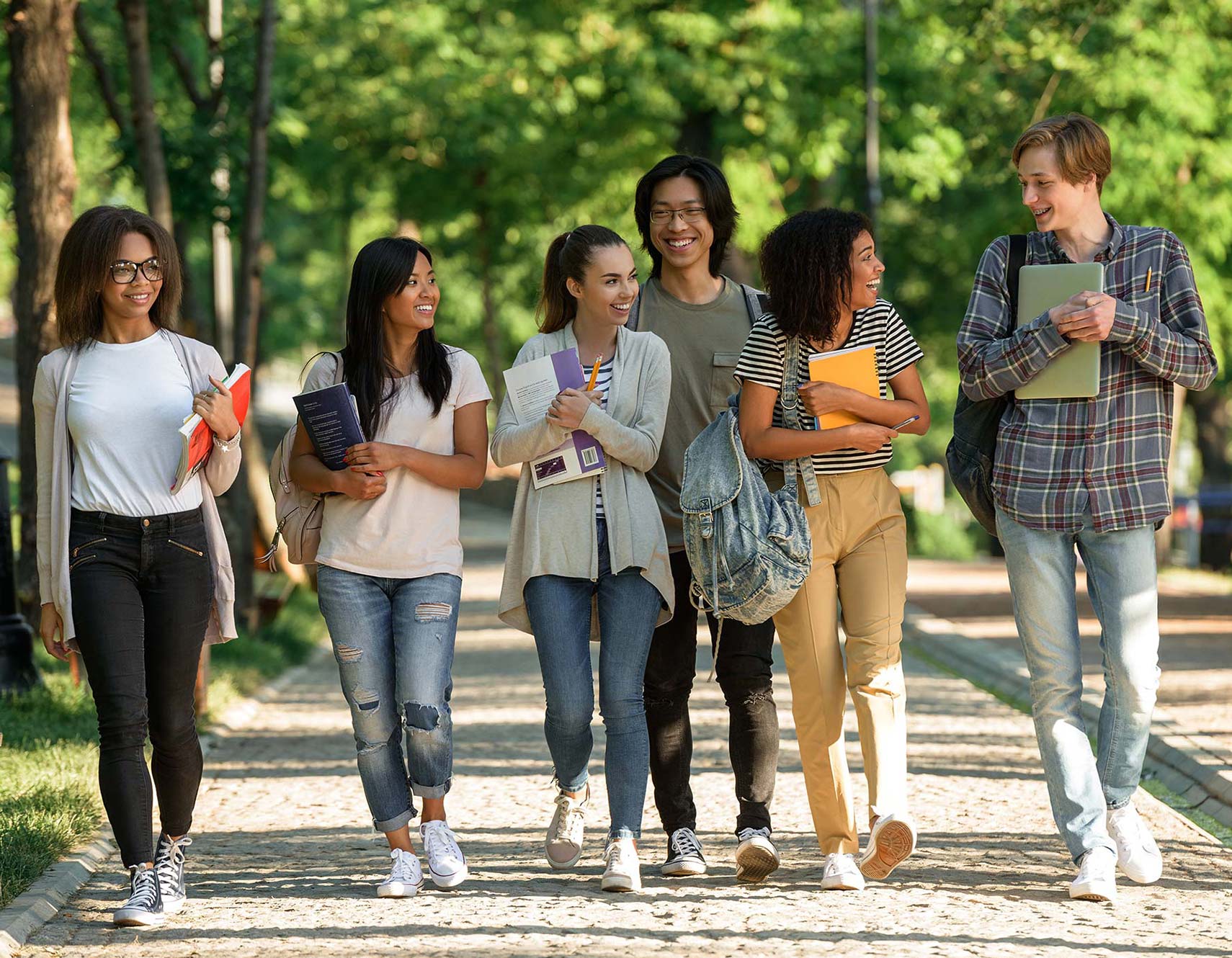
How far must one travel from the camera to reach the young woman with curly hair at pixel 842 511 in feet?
17.6

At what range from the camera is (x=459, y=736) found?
30.8 feet

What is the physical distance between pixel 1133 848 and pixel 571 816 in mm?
1755

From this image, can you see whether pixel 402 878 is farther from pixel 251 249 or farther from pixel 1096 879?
pixel 251 249

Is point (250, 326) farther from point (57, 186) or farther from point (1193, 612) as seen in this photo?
point (1193, 612)

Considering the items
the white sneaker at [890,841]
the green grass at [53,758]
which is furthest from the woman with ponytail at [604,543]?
the green grass at [53,758]

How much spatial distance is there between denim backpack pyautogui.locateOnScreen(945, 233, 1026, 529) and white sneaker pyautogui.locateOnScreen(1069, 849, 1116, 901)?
1033 millimetres

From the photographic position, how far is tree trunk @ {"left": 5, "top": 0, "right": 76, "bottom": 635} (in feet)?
32.9

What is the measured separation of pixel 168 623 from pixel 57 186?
5480 millimetres

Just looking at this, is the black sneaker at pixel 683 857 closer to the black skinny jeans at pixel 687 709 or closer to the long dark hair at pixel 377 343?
the black skinny jeans at pixel 687 709

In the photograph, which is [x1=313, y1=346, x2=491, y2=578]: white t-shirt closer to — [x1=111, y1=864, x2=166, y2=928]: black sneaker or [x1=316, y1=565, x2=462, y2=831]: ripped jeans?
[x1=316, y1=565, x2=462, y2=831]: ripped jeans

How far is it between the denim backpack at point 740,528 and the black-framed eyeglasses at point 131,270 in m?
1.72

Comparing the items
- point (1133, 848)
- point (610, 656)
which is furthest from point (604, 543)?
point (1133, 848)

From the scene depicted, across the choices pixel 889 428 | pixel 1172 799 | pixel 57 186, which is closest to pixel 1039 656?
pixel 889 428

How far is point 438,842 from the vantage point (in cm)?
562
